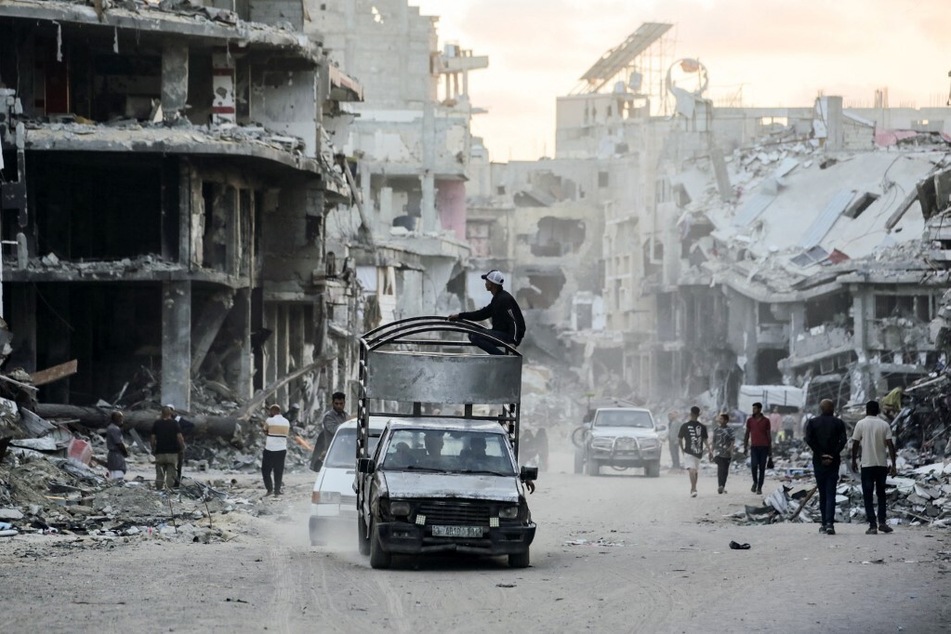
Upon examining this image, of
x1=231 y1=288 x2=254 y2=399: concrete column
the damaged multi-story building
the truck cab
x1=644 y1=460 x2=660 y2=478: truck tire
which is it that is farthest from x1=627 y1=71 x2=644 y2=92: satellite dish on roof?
the truck cab

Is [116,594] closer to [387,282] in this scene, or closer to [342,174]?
[342,174]

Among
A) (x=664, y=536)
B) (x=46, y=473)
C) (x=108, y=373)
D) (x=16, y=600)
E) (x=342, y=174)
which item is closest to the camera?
(x=16, y=600)

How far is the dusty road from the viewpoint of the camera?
11961mm

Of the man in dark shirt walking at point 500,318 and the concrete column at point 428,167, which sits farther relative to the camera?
the concrete column at point 428,167

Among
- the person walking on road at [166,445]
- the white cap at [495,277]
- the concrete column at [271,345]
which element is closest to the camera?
the white cap at [495,277]

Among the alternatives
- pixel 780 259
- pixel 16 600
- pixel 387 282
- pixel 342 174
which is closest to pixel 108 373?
pixel 342 174

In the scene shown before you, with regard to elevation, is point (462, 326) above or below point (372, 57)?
below

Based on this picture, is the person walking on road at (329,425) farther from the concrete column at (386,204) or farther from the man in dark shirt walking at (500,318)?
the concrete column at (386,204)

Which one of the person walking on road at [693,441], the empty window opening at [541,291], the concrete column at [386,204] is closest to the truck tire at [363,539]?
the person walking on road at [693,441]

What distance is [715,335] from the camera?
222ft

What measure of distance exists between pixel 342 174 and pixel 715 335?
2695 cm

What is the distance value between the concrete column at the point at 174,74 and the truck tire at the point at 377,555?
22.2 meters

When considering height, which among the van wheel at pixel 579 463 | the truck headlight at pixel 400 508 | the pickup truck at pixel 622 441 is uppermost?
the truck headlight at pixel 400 508

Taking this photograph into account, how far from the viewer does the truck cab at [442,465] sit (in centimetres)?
1542
